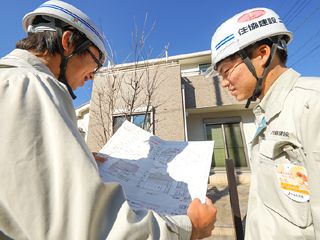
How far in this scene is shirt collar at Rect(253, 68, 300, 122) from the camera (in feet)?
4.08

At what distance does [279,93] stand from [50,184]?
52.6 inches

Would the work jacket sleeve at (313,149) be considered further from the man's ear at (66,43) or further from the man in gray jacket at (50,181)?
the man's ear at (66,43)

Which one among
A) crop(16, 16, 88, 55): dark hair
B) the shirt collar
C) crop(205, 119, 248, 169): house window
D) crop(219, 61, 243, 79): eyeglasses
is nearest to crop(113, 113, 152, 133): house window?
crop(205, 119, 248, 169): house window

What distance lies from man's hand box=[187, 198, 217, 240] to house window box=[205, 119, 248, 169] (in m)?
7.51

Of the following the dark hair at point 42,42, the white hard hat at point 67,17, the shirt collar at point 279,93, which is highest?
the white hard hat at point 67,17

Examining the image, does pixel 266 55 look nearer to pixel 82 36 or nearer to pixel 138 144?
pixel 138 144

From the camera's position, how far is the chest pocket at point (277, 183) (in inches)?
39.7

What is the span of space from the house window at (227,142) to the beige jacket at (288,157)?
7.02 m

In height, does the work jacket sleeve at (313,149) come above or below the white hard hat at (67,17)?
below

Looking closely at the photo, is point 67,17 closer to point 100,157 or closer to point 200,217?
point 100,157

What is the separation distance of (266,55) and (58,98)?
1483mm

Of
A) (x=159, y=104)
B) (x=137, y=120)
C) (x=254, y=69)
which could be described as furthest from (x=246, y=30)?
(x=159, y=104)

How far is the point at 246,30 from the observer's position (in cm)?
159

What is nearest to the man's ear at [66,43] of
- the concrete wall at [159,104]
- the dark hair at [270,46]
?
the dark hair at [270,46]
